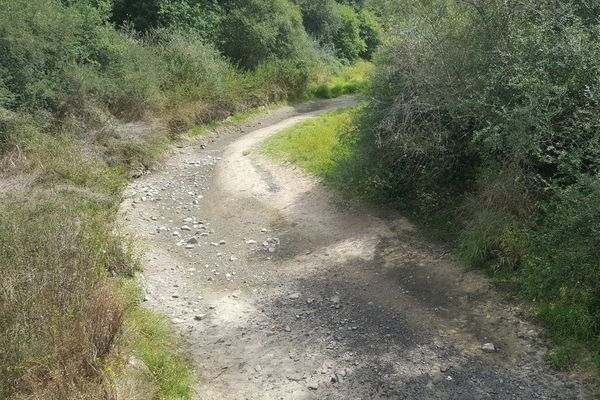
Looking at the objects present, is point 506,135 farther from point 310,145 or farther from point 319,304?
point 310,145

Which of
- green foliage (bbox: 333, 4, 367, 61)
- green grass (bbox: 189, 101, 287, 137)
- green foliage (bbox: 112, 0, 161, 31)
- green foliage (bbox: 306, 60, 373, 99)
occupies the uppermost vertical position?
green foliage (bbox: 112, 0, 161, 31)

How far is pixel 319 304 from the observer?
896 cm

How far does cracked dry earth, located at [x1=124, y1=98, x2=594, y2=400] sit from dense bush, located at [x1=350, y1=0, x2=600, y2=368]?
799mm

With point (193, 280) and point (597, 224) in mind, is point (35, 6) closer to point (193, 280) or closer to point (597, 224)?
point (193, 280)

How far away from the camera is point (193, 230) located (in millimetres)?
12016

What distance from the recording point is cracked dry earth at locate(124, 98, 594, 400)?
23.0 feet

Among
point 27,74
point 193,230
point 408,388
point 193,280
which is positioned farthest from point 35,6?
point 408,388

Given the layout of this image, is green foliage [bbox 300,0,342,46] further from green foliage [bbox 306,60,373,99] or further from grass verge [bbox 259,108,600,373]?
grass verge [bbox 259,108,600,373]

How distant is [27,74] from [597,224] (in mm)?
14316

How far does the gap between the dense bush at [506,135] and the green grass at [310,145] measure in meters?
2.88

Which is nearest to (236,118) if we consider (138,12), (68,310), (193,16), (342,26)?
(193,16)

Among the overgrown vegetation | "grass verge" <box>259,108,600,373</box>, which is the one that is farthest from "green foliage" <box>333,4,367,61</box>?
"grass verge" <box>259,108,600,373</box>

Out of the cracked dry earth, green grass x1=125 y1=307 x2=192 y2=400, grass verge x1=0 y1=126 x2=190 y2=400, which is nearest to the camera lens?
grass verge x1=0 y1=126 x2=190 y2=400

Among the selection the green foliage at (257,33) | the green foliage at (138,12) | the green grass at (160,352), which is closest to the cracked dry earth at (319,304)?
the green grass at (160,352)
